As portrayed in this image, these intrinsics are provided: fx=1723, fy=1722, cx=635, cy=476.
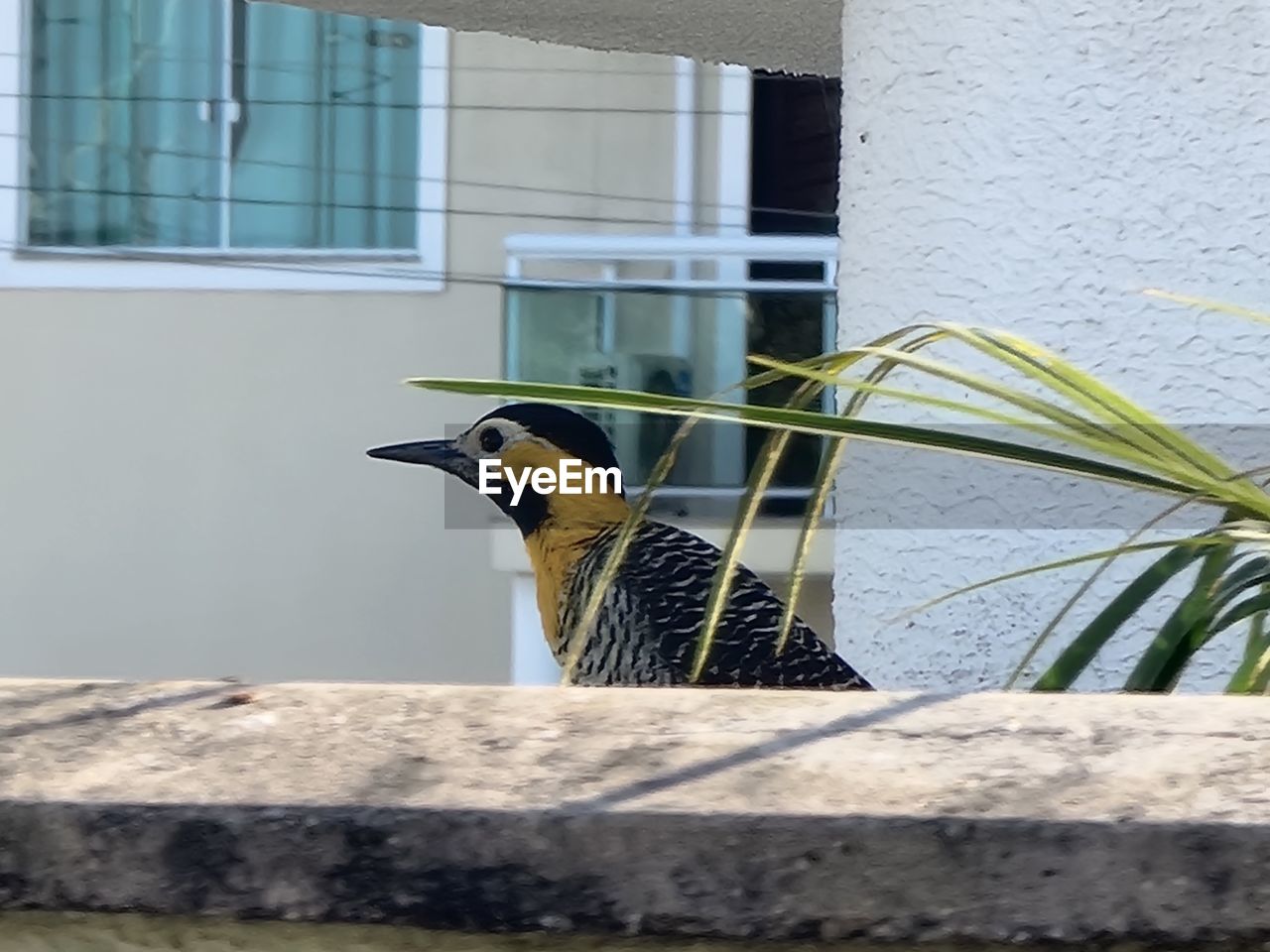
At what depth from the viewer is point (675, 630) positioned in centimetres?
236

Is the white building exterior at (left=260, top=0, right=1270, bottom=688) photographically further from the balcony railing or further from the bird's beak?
the balcony railing

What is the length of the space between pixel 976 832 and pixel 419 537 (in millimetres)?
5114

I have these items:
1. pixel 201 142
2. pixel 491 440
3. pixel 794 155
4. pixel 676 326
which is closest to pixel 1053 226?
pixel 491 440

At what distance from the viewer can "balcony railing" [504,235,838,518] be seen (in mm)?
4656

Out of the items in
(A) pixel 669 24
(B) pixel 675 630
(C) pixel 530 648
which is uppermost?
(A) pixel 669 24

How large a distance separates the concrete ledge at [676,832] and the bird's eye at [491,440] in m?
1.65

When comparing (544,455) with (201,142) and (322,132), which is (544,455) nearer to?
(322,132)

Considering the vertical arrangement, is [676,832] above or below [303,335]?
below

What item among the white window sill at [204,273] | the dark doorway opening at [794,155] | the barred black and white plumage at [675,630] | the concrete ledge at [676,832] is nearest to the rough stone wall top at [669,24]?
the barred black and white plumage at [675,630]

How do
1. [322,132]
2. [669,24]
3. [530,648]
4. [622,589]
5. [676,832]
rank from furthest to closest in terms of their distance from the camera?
[322,132], [530,648], [669,24], [622,589], [676,832]

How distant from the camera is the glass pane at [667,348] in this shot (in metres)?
4.64

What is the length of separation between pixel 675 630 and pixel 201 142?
4461mm

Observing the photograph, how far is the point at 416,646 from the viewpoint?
5.94 meters

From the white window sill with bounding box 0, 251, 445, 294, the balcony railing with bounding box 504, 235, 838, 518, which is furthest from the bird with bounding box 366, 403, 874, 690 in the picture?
the white window sill with bounding box 0, 251, 445, 294
